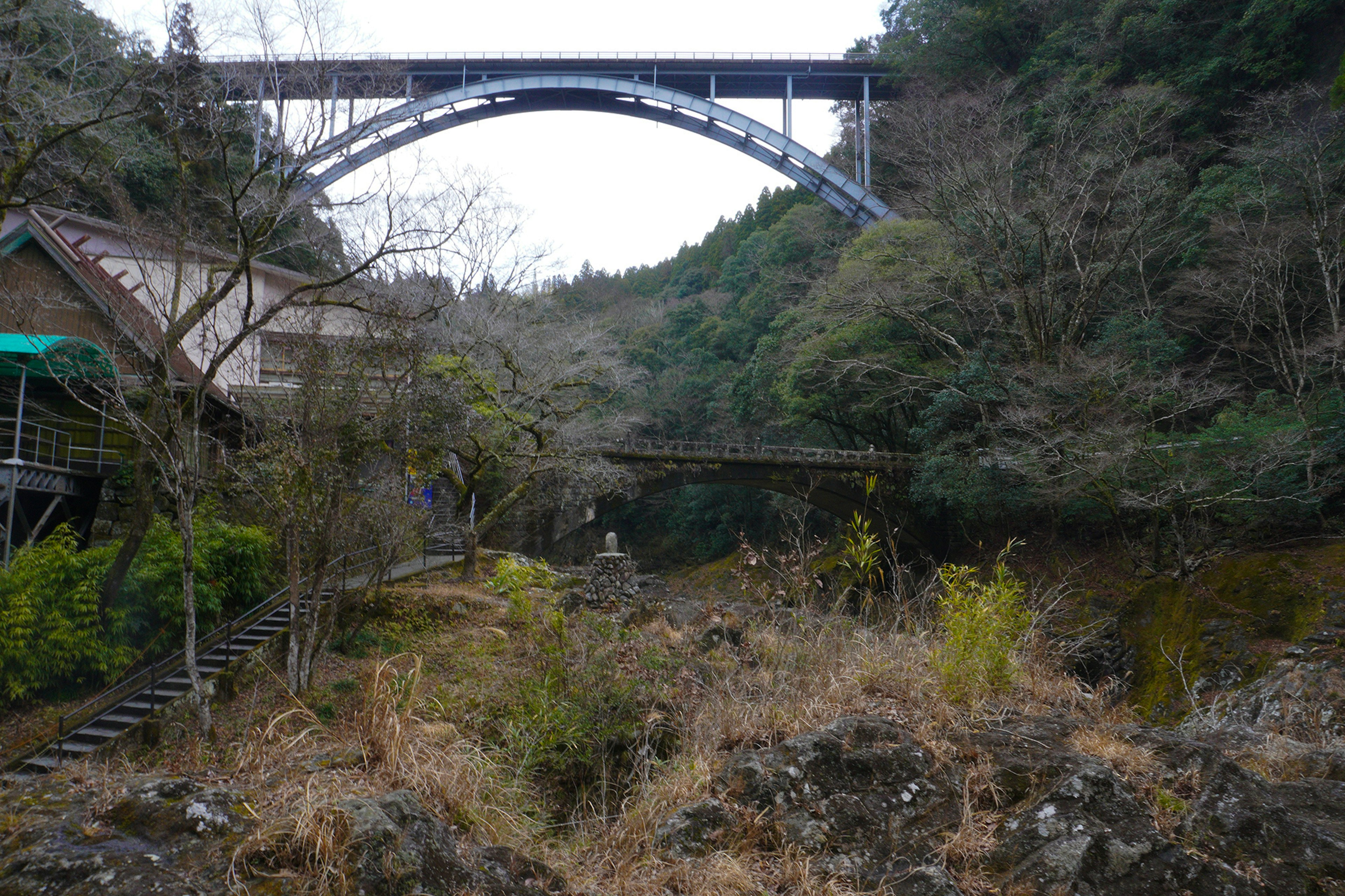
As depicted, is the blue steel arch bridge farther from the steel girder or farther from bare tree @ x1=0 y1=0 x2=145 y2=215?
bare tree @ x1=0 y1=0 x2=145 y2=215

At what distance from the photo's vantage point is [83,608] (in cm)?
961

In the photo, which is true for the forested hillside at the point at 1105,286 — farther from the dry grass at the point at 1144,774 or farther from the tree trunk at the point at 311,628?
the tree trunk at the point at 311,628

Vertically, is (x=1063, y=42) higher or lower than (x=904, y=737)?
higher

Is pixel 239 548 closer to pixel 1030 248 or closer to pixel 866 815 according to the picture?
pixel 866 815

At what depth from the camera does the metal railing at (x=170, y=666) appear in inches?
326

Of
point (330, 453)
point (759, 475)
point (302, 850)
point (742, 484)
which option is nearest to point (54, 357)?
point (330, 453)

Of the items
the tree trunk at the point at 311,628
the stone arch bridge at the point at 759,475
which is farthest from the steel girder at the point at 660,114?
the tree trunk at the point at 311,628

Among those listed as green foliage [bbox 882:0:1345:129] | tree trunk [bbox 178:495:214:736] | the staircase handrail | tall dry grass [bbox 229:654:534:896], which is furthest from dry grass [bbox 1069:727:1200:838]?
green foliage [bbox 882:0:1345:129]

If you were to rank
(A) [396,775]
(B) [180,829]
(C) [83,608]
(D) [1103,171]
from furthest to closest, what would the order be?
(D) [1103,171] < (C) [83,608] < (A) [396,775] < (B) [180,829]

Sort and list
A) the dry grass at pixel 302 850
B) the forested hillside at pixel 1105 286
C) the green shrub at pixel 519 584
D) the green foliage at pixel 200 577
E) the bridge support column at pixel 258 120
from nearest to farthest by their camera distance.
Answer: the dry grass at pixel 302 850 → the green shrub at pixel 519 584 → the bridge support column at pixel 258 120 → the green foliage at pixel 200 577 → the forested hillside at pixel 1105 286

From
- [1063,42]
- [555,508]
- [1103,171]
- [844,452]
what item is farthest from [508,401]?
[1063,42]

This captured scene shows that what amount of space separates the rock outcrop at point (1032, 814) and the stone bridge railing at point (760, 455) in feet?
61.1

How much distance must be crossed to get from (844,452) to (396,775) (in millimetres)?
22292

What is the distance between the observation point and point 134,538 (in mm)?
9742
